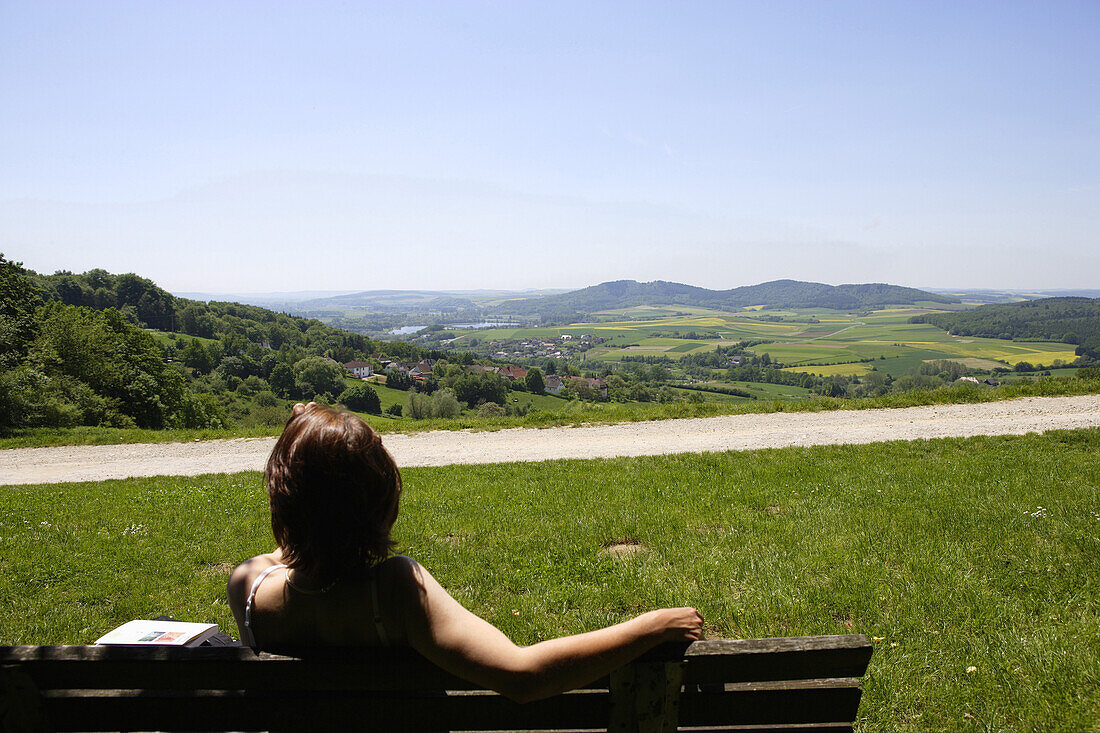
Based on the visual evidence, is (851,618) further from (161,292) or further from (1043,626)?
(161,292)

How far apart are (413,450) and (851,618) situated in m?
11.2

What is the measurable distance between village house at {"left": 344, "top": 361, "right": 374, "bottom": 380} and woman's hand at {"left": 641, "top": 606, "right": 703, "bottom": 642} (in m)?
75.4

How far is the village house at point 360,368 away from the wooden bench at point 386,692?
245ft

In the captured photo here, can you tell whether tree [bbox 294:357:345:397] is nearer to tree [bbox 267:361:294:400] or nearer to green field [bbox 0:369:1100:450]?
tree [bbox 267:361:294:400]

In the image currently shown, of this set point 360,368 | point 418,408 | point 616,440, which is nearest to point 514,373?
point 360,368

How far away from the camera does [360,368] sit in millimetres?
77000

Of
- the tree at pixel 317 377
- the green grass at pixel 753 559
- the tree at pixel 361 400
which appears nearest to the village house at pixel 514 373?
the tree at pixel 317 377

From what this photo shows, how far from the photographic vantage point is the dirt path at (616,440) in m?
12.6

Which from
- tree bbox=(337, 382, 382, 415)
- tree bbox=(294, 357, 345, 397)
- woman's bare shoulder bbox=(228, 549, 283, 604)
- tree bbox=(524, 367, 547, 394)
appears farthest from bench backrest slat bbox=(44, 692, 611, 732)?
tree bbox=(524, 367, 547, 394)

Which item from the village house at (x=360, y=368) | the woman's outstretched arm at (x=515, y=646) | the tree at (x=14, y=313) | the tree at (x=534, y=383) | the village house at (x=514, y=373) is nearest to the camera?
the woman's outstretched arm at (x=515, y=646)

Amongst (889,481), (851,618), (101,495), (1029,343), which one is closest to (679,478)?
(889,481)

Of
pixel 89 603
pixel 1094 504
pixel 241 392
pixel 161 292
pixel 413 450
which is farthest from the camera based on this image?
pixel 161 292

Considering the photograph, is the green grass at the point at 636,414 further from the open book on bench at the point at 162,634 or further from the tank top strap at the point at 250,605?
the tank top strap at the point at 250,605

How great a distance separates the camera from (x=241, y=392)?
205 ft
